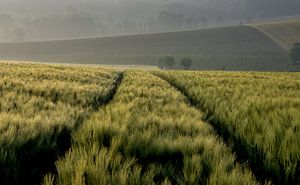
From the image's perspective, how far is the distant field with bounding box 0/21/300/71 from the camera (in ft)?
422

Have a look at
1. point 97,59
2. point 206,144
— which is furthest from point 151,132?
point 97,59

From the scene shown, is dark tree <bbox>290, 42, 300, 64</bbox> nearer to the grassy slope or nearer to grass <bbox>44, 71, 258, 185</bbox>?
the grassy slope

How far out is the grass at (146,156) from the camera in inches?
124

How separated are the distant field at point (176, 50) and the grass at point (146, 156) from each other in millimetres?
115396

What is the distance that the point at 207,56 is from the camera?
137125mm

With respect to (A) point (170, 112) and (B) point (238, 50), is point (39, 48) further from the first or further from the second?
(A) point (170, 112)

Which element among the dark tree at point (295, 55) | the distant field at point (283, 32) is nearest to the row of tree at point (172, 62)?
the dark tree at point (295, 55)

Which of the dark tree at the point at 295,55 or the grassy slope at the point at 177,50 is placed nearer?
the dark tree at the point at 295,55

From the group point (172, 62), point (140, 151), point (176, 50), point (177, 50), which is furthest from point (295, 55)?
point (140, 151)

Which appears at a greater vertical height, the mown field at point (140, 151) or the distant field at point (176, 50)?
the distant field at point (176, 50)

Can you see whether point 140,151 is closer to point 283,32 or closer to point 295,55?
point 295,55

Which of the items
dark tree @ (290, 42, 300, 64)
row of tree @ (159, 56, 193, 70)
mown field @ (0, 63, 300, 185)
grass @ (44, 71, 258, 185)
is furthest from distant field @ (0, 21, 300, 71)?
grass @ (44, 71, 258, 185)

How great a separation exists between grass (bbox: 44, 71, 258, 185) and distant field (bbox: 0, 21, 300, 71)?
115 metres

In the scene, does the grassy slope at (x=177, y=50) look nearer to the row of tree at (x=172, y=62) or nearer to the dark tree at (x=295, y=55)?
the dark tree at (x=295, y=55)
